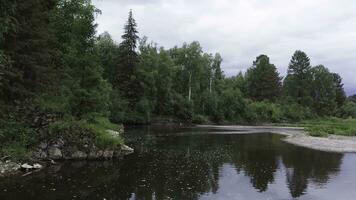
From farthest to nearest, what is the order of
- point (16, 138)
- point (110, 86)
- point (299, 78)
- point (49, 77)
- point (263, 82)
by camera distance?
point (299, 78), point (263, 82), point (110, 86), point (49, 77), point (16, 138)

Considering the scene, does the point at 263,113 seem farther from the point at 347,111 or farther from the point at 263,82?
the point at 347,111

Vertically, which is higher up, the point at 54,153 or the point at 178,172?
the point at 54,153

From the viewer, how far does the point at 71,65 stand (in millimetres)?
38594

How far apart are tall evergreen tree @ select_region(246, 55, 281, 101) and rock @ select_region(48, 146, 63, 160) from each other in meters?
95.9

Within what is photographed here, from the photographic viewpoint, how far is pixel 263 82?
121 m

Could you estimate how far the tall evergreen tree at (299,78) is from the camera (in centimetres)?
12619

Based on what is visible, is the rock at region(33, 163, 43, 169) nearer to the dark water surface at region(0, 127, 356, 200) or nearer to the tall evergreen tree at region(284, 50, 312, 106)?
the dark water surface at region(0, 127, 356, 200)

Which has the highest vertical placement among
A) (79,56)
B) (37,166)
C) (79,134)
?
(79,56)

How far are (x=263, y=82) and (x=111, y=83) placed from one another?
6001 cm

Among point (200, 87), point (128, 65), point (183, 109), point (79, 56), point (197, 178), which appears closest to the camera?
point (197, 178)

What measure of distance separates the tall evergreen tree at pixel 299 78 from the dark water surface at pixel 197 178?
9037 cm

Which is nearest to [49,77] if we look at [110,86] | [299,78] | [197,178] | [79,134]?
[79,134]

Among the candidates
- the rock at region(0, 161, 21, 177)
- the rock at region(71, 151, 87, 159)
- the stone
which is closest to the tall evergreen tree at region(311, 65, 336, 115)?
the rock at region(71, 151, 87, 159)

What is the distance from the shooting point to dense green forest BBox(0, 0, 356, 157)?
92.9 ft
